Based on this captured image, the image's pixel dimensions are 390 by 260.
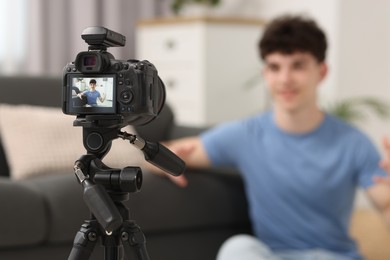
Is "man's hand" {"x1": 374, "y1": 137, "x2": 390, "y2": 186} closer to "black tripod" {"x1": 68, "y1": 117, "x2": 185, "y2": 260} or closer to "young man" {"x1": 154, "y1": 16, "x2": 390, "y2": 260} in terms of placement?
"young man" {"x1": 154, "y1": 16, "x2": 390, "y2": 260}

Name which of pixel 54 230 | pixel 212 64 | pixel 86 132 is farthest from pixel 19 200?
pixel 212 64

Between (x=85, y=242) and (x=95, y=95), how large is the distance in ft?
0.61

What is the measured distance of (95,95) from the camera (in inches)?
38.3

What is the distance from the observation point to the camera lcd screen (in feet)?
3.18

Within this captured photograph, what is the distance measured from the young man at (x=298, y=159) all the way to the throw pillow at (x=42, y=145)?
11.2 inches

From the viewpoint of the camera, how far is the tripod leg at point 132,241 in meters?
0.98

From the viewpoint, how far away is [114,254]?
1.00 meters

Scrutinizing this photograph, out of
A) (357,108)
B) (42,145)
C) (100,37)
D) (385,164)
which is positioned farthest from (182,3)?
(100,37)

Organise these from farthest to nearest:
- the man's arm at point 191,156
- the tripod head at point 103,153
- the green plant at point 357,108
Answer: the green plant at point 357,108 → the man's arm at point 191,156 → the tripod head at point 103,153

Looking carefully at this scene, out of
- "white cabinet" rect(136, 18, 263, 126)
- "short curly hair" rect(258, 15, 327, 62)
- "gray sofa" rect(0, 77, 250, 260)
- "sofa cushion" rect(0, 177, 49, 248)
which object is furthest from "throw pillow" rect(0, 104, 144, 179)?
"white cabinet" rect(136, 18, 263, 126)

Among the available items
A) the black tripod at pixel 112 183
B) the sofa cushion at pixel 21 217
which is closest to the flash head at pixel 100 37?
the black tripod at pixel 112 183

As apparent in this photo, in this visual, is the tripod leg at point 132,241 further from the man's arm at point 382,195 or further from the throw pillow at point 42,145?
the throw pillow at point 42,145

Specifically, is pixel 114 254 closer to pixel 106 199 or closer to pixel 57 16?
pixel 106 199

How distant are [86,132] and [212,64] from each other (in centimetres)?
304
